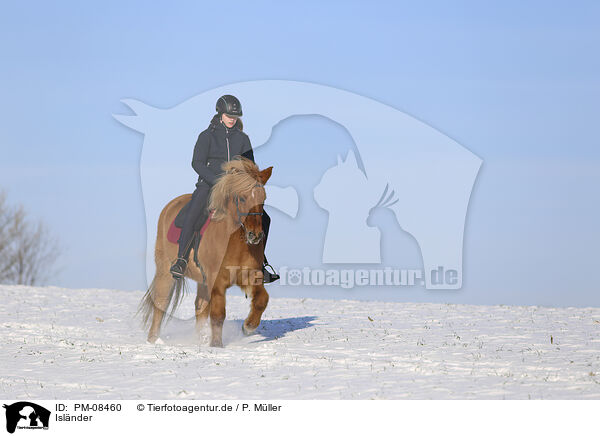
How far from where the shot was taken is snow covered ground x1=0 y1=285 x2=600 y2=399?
7504 mm

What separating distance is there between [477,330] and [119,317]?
7.22 m

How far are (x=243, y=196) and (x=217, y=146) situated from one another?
138cm

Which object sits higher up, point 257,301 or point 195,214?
point 195,214

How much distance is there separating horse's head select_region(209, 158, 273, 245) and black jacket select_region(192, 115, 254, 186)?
40 cm

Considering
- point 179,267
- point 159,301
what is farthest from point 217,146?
point 159,301

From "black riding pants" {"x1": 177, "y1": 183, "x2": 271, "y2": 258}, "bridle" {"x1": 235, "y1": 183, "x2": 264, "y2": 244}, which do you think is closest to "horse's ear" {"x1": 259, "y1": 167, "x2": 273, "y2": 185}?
"bridle" {"x1": 235, "y1": 183, "x2": 264, "y2": 244}

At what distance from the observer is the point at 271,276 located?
34.5 feet

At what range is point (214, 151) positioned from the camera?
35.1 feet

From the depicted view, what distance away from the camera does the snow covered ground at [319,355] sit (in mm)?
7504

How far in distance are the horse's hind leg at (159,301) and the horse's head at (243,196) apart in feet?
7.02
